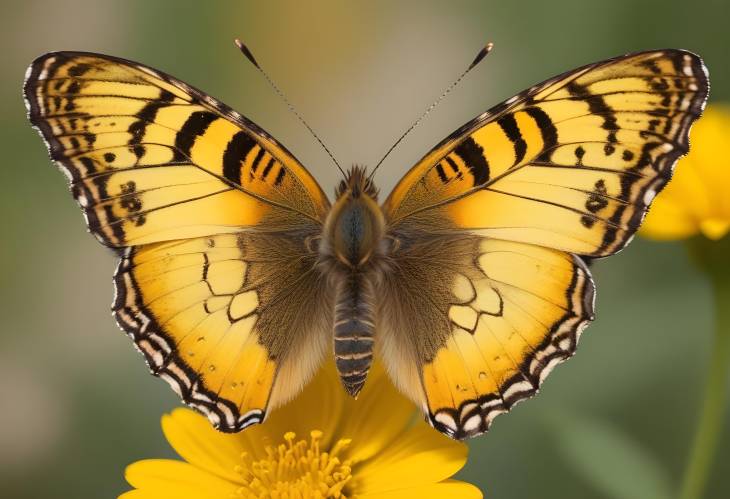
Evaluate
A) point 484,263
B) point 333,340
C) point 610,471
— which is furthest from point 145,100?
point 610,471

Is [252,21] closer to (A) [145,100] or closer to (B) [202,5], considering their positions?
(B) [202,5]

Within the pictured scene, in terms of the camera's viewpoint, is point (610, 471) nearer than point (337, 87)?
Yes

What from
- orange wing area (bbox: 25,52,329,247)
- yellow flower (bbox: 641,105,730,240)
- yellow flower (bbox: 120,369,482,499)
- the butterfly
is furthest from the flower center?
yellow flower (bbox: 641,105,730,240)

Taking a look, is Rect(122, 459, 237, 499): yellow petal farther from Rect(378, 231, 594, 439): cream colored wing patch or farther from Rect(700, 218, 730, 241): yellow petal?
Rect(700, 218, 730, 241): yellow petal

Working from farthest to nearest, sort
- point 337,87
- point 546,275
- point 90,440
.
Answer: point 337,87, point 90,440, point 546,275

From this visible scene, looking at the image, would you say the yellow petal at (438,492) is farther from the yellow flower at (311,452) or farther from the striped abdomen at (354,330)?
the striped abdomen at (354,330)

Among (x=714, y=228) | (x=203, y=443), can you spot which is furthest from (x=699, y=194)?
(x=203, y=443)

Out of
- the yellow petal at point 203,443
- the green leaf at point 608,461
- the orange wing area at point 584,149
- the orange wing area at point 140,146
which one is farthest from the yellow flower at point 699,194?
the yellow petal at point 203,443
